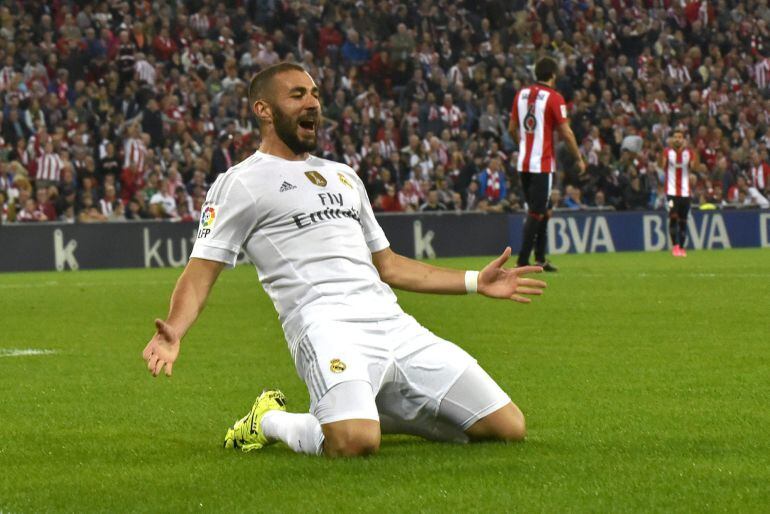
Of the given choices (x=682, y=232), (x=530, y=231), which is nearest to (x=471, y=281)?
(x=530, y=231)

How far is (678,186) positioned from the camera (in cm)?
2280

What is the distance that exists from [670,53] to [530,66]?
12.8ft

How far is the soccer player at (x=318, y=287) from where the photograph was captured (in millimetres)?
5668

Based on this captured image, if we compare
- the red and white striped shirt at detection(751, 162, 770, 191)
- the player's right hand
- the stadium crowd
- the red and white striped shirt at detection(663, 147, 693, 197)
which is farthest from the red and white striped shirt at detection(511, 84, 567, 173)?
the red and white striped shirt at detection(751, 162, 770, 191)

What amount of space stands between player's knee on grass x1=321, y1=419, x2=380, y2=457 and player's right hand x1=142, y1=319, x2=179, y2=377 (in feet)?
2.14

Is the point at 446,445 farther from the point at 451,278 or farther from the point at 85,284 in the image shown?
the point at 85,284

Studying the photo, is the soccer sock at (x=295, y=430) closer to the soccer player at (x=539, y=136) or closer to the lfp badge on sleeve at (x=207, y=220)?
the lfp badge on sleeve at (x=207, y=220)

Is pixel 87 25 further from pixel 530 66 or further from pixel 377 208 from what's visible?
pixel 530 66

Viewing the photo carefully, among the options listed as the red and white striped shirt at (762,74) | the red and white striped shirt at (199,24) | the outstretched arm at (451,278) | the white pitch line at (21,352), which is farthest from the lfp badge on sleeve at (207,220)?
the red and white striped shirt at (762,74)

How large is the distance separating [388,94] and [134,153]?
21.3ft

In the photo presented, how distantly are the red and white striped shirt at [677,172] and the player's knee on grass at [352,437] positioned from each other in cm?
1781

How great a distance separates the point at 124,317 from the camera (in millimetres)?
12609

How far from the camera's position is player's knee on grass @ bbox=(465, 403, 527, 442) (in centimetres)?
572

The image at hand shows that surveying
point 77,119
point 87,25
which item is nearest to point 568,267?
point 77,119
